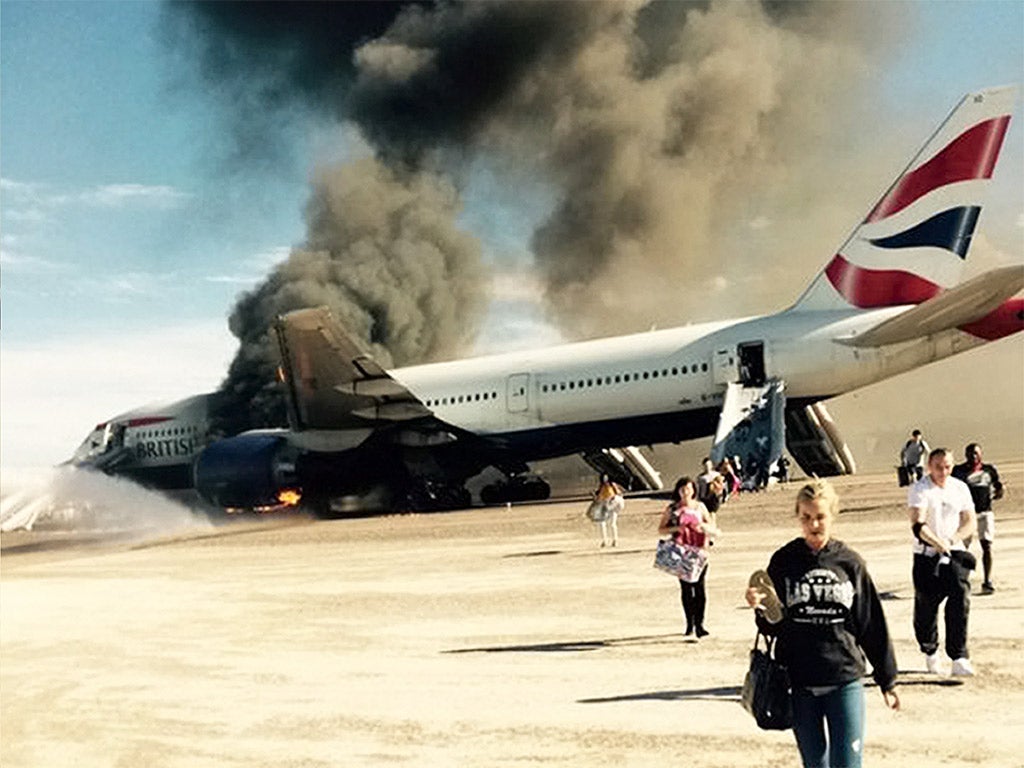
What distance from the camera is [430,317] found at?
2456 inches

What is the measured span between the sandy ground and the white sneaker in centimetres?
12

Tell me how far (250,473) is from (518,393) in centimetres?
806

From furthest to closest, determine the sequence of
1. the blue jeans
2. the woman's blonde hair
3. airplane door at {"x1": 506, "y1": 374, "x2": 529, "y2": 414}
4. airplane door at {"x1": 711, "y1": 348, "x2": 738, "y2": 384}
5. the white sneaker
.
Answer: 1. airplane door at {"x1": 506, "y1": 374, "x2": 529, "y2": 414}
2. airplane door at {"x1": 711, "y1": 348, "x2": 738, "y2": 384}
3. the white sneaker
4. the woman's blonde hair
5. the blue jeans

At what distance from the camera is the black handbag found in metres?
6.11

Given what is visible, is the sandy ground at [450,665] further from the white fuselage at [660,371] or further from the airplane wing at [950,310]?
the white fuselage at [660,371]

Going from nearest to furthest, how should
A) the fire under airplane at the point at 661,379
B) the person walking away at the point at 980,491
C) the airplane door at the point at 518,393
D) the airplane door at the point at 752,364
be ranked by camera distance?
the person walking away at the point at 980,491, the fire under airplane at the point at 661,379, the airplane door at the point at 752,364, the airplane door at the point at 518,393

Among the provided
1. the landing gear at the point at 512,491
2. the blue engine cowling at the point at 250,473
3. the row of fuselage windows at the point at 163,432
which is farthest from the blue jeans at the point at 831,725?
the row of fuselage windows at the point at 163,432

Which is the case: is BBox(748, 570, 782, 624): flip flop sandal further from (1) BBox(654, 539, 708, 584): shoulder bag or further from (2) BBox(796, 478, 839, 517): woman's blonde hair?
(1) BBox(654, 539, 708, 584): shoulder bag

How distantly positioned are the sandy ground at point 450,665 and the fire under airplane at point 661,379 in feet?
31.0

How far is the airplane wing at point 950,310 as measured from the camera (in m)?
29.8

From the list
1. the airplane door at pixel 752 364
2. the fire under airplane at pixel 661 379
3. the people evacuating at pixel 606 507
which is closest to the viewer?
the people evacuating at pixel 606 507

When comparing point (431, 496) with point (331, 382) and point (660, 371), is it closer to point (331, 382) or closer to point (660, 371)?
point (331, 382)

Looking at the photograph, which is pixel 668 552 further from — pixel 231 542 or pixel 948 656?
pixel 231 542

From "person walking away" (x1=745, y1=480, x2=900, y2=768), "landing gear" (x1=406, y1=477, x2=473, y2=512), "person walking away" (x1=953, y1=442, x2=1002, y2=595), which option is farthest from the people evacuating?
"person walking away" (x1=745, y1=480, x2=900, y2=768)
